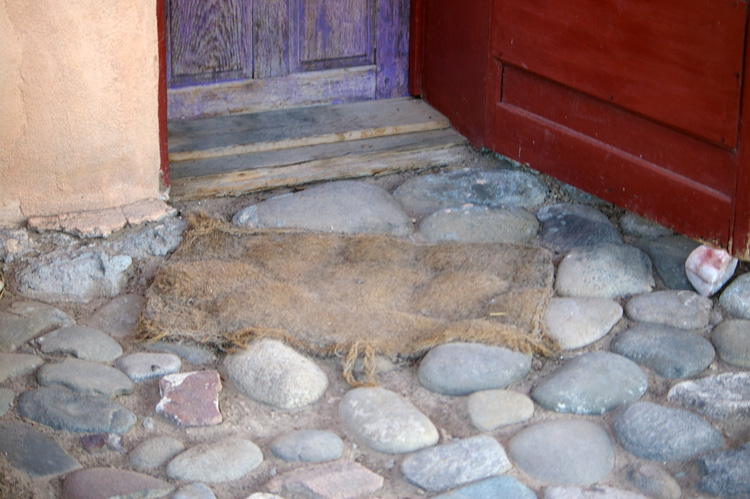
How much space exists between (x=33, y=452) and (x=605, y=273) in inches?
63.1

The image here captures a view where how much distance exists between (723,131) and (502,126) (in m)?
0.94

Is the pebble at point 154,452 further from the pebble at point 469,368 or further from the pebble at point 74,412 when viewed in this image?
the pebble at point 469,368

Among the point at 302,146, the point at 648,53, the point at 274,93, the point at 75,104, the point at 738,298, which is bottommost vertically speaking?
the point at 738,298

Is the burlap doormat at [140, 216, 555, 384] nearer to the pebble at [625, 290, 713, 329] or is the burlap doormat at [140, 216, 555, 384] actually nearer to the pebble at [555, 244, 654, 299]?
the pebble at [555, 244, 654, 299]

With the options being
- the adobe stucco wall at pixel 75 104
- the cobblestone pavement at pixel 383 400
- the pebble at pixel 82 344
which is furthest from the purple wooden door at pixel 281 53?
the pebble at pixel 82 344

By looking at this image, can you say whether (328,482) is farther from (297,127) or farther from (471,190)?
(297,127)

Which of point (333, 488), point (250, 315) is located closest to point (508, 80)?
point (250, 315)

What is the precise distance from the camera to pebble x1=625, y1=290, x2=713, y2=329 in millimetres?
2348

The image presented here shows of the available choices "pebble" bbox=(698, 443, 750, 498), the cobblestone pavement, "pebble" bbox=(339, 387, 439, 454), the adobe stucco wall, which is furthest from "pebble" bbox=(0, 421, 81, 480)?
"pebble" bbox=(698, 443, 750, 498)

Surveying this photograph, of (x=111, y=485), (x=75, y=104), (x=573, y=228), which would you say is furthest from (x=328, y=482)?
(x=75, y=104)

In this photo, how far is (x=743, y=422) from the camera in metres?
1.99

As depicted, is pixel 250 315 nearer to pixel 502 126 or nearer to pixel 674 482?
pixel 674 482

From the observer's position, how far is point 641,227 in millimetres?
2775

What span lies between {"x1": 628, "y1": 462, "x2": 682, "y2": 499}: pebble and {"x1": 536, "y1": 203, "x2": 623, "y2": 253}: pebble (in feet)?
3.19
